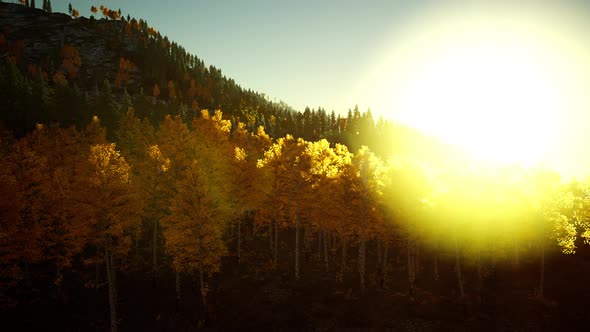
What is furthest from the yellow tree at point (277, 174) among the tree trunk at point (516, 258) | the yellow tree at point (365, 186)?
the tree trunk at point (516, 258)

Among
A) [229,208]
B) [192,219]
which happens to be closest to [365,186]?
[229,208]

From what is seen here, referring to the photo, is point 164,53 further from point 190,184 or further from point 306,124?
point 190,184

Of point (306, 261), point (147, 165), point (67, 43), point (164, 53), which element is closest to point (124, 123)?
point (147, 165)

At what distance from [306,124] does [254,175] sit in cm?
10598

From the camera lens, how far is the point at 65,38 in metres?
160

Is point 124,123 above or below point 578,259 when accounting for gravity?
above

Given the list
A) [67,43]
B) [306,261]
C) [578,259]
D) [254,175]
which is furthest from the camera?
[67,43]

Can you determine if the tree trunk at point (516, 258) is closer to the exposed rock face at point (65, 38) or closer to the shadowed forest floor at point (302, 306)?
the shadowed forest floor at point (302, 306)

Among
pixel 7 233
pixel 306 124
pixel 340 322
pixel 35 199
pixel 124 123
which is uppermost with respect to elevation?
pixel 306 124

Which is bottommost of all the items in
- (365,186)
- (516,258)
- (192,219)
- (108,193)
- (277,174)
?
(516,258)

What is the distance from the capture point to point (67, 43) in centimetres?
15512

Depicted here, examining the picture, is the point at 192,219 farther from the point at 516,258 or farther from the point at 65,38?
the point at 65,38

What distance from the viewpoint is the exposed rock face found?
13788 centimetres

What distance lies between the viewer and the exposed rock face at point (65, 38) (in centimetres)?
13788
